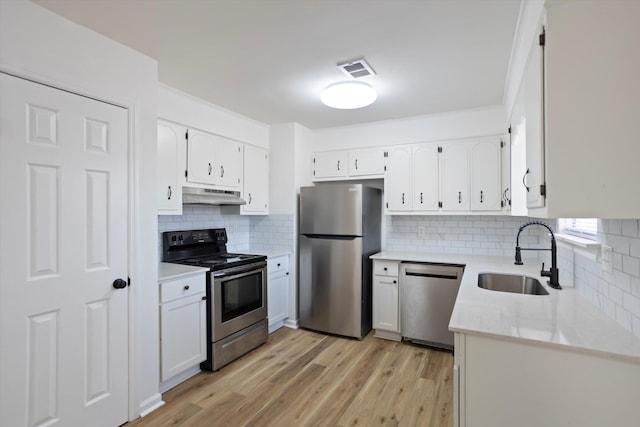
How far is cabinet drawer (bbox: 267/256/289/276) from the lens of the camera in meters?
3.56

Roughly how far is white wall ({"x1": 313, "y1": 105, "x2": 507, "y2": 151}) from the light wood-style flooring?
228 centimetres

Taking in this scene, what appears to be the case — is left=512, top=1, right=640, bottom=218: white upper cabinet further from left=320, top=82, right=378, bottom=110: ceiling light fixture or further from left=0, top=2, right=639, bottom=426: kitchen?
left=320, top=82, right=378, bottom=110: ceiling light fixture

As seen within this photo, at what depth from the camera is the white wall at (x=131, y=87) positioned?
1663mm

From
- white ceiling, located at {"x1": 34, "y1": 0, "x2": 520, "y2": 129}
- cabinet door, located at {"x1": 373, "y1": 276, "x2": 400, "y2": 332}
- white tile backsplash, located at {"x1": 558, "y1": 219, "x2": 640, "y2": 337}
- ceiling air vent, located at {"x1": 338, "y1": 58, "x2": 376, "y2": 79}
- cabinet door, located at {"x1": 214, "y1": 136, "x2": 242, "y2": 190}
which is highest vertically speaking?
white ceiling, located at {"x1": 34, "y1": 0, "x2": 520, "y2": 129}

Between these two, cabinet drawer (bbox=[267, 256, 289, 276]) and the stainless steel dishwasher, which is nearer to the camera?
the stainless steel dishwasher

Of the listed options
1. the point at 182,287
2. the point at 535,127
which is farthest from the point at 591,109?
the point at 182,287

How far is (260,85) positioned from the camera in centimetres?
275

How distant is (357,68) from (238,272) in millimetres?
2052

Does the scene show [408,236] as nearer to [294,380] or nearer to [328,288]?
[328,288]

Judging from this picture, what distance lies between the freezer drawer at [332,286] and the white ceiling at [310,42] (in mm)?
1607

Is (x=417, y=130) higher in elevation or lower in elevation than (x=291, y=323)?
higher

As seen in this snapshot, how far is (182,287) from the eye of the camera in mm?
2518

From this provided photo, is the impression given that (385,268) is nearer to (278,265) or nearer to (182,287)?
(278,265)

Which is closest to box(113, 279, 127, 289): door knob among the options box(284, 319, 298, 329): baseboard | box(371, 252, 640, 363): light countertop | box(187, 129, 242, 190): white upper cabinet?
box(187, 129, 242, 190): white upper cabinet
